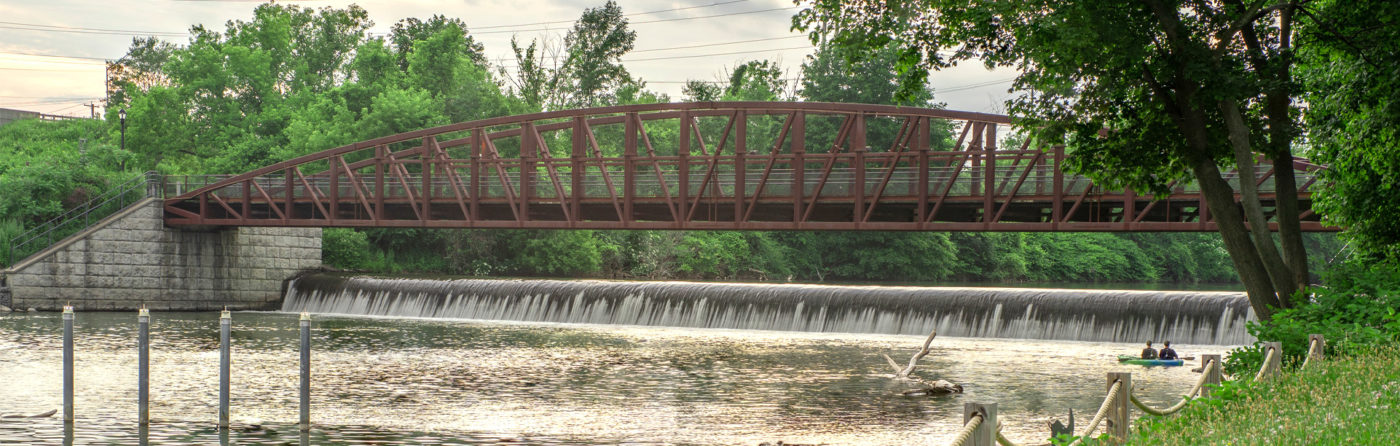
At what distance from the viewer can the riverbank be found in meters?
9.97

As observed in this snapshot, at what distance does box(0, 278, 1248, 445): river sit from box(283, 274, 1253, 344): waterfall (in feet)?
3.07

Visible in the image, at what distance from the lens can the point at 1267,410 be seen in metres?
11.8

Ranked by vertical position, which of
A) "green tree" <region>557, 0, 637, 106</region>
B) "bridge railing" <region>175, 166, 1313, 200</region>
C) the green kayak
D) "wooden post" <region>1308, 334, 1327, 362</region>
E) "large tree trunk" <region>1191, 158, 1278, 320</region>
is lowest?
the green kayak

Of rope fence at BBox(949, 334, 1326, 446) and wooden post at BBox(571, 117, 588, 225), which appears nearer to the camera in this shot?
rope fence at BBox(949, 334, 1326, 446)

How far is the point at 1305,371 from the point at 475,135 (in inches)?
1801

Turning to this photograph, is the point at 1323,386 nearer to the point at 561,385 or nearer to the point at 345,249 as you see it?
the point at 561,385

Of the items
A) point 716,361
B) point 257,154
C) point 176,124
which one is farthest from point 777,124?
point 716,361

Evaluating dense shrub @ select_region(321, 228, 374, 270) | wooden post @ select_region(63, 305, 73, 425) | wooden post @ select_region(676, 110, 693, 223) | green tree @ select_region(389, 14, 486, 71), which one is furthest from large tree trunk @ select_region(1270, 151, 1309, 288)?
green tree @ select_region(389, 14, 486, 71)

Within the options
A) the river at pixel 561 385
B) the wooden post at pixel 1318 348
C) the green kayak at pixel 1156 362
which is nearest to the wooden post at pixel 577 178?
the river at pixel 561 385

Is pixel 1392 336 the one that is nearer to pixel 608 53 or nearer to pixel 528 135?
pixel 528 135

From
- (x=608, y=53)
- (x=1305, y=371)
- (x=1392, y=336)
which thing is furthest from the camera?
(x=608, y=53)

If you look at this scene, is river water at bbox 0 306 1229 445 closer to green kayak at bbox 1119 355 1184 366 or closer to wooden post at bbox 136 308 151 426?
wooden post at bbox 136 308 151 426

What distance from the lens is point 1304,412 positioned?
11406 mm

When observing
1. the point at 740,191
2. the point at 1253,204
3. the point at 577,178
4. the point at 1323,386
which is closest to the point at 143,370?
the point at 1323,386
